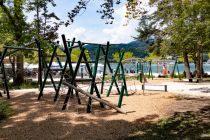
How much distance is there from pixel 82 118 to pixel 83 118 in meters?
0.03

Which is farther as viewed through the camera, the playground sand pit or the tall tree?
the tall tree

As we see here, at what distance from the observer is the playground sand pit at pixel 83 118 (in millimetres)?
9789

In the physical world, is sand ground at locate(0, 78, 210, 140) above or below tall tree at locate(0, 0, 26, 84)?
below

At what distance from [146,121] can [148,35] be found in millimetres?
30282

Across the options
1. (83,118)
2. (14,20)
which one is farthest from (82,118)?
(14,20)

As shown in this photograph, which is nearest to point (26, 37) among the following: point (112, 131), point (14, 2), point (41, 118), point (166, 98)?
point (14, 2)

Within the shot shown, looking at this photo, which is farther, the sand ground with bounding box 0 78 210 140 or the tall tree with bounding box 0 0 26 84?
the tall tree with bounding box 0 0 26 84

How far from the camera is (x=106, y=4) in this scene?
28.9 ft

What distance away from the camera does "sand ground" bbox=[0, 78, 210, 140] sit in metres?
9.77

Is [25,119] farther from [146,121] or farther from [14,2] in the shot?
[14,2]

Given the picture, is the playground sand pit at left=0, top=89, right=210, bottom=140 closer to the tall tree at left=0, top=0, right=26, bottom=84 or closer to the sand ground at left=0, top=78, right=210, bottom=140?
the sand ground at left=0, top=78, right=210, bottom=140

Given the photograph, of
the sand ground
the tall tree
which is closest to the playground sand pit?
the sand ground

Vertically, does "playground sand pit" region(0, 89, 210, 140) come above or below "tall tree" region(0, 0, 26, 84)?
below

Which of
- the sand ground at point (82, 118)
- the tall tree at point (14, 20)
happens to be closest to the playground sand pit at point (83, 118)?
the sand ground at point (82, 118)
